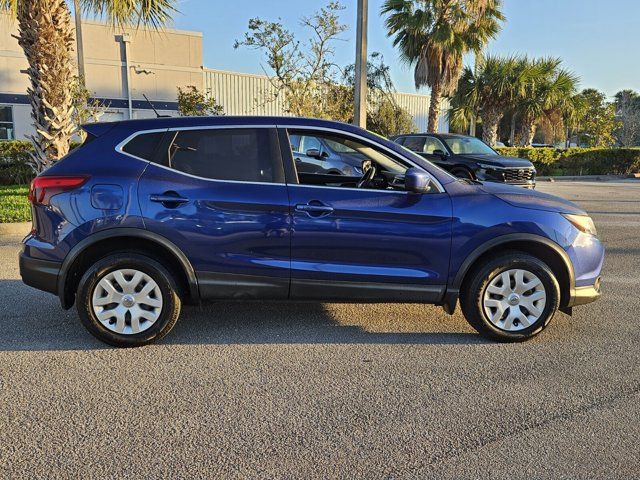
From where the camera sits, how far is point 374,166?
4617 mm

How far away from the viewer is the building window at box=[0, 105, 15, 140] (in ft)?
84.2

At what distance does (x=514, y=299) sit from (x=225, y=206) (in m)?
2.37

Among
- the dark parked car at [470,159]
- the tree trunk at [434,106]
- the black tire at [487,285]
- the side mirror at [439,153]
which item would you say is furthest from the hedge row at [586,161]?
the black tire at [487,285]

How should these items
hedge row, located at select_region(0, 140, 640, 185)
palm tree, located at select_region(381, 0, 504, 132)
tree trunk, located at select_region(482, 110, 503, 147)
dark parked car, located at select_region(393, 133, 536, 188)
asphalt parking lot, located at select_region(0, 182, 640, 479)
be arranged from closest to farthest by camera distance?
asphalt parking lot, located at select_region(0, 182, 640, 479), dark parked car, located at select_region(393, 133, 536, 188), palm tree, located at select_region(381, 0, 504, 132), hedge row, located at select_region(0, 140, 640, 185), tree trunk, located at select_region(482, 110, 503, 147)

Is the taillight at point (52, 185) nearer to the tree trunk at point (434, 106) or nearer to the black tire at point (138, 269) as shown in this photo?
the black tire at point (138, 269)

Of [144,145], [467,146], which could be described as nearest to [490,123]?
[467,146]

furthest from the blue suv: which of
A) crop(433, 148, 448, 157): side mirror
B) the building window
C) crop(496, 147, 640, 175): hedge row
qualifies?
the building window

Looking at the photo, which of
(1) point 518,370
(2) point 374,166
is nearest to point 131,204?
(2) point 374,166

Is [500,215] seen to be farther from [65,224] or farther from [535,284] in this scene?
[65,224]

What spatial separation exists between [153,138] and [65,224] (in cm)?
93

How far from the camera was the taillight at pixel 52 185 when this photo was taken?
401cm

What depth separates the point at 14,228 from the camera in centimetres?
851

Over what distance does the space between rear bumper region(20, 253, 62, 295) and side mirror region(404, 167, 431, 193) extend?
107 inches

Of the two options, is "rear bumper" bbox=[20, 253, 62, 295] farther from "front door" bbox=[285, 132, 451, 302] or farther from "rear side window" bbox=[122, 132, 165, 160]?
"front door" bbox=[285, 132, 451, 302]
